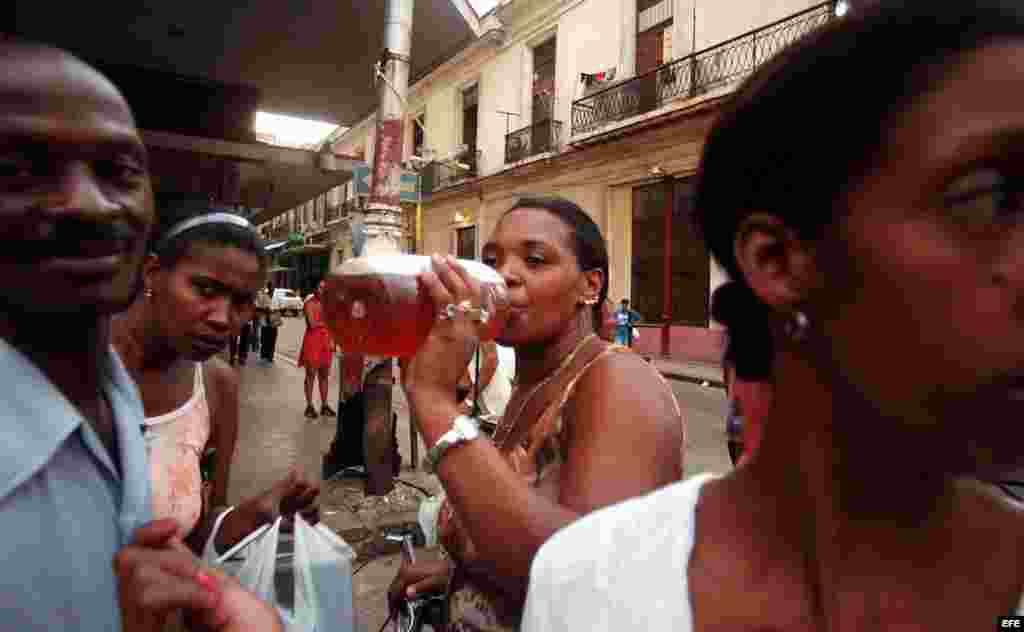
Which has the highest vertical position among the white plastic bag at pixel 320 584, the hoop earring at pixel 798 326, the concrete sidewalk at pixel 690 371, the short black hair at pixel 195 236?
the short black hair at pixel 195 236

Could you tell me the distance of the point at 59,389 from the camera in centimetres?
78

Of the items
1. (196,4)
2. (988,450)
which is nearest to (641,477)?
(988,450)

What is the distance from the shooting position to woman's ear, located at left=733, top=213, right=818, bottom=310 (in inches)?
29.1

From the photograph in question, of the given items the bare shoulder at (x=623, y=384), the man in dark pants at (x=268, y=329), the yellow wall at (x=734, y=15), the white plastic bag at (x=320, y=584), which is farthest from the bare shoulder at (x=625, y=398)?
the yellow wall at (x=734, y=15)

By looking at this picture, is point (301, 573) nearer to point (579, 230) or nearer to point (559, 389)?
point (559, 389)

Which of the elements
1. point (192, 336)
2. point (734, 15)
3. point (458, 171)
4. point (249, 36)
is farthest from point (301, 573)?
point (458, 171)

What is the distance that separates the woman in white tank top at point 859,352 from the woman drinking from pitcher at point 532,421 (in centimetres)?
Result: 23

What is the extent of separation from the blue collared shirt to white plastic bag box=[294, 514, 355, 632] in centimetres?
64

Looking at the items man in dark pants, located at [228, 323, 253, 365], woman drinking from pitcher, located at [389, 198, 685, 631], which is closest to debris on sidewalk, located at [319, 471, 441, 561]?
woman drinking from pitcher, located at [389, 198, 685, 631]

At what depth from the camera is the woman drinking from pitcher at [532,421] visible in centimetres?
113

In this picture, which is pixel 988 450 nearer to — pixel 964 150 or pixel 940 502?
pixel 940 502

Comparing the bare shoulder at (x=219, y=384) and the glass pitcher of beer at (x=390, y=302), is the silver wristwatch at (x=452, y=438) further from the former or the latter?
the bare shoulder at (x=219, y=384)

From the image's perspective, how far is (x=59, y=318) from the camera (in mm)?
756

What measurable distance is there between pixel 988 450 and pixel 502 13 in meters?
20.3
